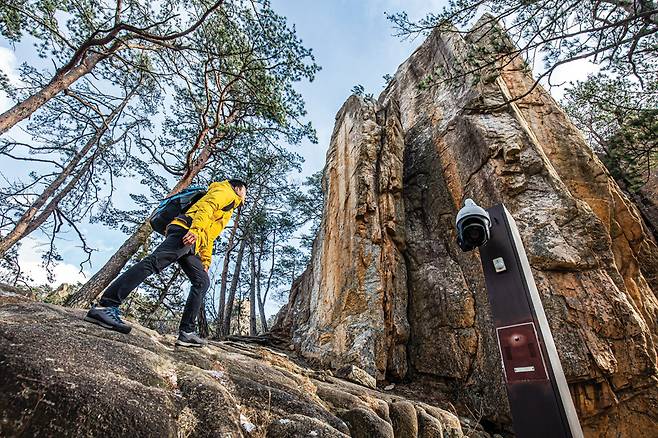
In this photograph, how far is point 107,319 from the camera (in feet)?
9.10

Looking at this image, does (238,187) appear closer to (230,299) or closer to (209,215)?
(209,215)

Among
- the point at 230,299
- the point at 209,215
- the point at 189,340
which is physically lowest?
the point at 189,340

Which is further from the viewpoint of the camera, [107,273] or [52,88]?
[107,273]

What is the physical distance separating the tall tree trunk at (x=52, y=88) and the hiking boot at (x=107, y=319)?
208 inches

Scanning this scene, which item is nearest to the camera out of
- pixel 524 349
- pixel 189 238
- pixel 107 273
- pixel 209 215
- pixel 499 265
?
pixel 524 349

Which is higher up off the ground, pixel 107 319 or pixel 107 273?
pixel 107 273

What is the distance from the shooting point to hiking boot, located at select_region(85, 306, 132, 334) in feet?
8.98

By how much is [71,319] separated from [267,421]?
2.04 meters

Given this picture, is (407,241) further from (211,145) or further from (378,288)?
(211,145)

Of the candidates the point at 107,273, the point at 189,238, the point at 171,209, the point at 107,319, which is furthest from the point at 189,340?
the point at 107,273

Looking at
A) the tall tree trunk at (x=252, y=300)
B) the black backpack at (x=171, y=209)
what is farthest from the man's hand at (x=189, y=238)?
the tall tree trunk at (x=252, y=300)

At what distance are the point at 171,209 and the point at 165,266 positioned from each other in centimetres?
85

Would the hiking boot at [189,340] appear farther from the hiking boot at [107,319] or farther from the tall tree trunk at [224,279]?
the tall tree trunk at [224,279]

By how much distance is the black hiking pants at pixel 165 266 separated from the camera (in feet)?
9.60
